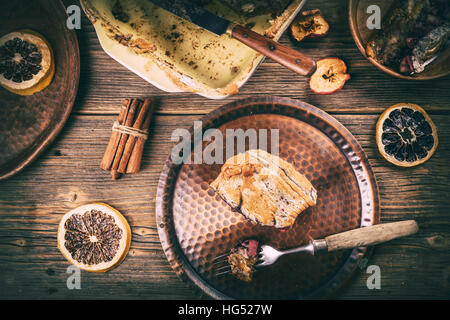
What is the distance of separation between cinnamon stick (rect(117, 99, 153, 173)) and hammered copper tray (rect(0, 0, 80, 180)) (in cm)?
49

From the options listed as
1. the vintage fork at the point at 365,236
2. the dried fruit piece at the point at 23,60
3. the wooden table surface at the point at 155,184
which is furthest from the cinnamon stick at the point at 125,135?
the vintage fork at the point at 365,236

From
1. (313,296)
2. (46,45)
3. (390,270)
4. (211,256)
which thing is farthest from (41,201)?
(390,270)

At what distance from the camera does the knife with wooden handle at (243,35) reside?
1.45 m

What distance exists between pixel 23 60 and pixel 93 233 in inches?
50.9

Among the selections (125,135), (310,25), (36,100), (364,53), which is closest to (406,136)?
(364,53)

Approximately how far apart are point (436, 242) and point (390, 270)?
40 cm

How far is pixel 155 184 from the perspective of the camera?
6.33 feet

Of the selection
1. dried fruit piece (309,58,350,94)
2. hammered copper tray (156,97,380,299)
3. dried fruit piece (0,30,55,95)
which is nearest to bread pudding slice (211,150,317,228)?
hammered copper tray (156,97,380,299)

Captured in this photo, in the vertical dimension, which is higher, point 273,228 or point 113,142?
point 113,142

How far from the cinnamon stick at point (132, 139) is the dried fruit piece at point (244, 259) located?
39.5 inches

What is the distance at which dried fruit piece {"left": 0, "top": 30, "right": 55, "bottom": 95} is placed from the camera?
67.6 inches

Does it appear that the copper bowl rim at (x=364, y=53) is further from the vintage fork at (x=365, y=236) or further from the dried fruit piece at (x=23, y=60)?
the dried fruit piece at (x=23, y=60)

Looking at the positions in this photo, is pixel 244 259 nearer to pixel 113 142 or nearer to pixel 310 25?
pixel 113 142

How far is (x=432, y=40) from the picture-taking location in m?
1.55
